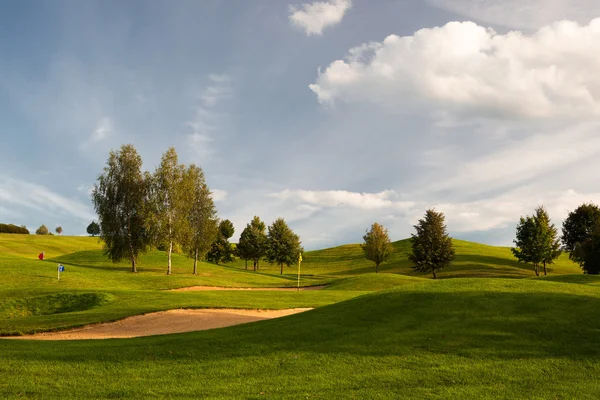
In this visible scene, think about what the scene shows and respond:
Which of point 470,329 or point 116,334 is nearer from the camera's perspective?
point 470,329

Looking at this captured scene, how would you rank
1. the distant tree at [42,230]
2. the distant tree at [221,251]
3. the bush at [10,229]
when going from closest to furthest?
the distant tree at [221,251], the bush at [10,229], the distant tree at [42,230]

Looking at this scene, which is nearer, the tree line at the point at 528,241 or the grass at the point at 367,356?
the grass at the point at 367,356

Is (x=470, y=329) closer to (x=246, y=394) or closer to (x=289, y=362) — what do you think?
(x=289, y=362)

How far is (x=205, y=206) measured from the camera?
2601 inches

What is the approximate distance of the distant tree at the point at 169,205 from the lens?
189ft

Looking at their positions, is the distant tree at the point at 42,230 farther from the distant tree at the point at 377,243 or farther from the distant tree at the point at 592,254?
the distant tree at the point at 592,254

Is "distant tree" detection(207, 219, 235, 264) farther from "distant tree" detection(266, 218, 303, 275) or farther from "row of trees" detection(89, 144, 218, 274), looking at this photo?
"row of trees" detection(89, 144, 218, 274)

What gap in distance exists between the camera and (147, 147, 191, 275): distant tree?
57750 millimetres

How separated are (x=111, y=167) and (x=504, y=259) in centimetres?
7269

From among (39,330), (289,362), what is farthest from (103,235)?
(289,362)

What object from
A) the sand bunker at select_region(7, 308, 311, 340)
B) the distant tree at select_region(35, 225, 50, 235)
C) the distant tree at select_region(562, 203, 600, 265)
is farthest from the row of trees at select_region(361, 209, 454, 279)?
the distant tree at select_region(35, 225, 50, 235)

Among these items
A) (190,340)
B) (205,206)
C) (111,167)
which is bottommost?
(190,340)

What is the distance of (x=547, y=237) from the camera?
68.8m

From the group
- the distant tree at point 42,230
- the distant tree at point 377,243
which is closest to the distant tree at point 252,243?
the distant tree at point 377,243
